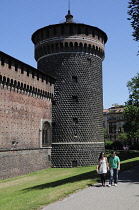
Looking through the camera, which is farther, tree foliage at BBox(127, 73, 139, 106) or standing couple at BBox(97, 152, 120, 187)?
tree foliage at BBox(127, 73, 139, 106)

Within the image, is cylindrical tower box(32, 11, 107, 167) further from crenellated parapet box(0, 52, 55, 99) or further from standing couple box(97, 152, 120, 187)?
standing couple box(97, 152, 120, 187)

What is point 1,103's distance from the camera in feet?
74.6

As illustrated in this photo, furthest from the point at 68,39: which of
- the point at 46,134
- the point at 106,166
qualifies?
the point at 106,166

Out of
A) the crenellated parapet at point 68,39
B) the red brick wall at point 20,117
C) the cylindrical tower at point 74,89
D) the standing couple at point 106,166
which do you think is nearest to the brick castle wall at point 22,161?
the red brick wall at point 20,117

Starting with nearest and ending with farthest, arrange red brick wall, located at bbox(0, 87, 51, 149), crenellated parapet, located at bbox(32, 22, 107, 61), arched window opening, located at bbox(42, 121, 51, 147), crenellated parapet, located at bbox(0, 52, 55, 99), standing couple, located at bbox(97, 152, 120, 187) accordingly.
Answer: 1. standing couple, located at bbox(97, 152, 120, 187)
2. red brick wall, located at bbox(0, 87, 51, 149)
3. crenellated parapet, located at bbox(0, 52, 55, 99)
4. arched window opening, located at bbox(42, 121, 51, 147)
5. crenellated parapet, located at bbox(32, 22, 107, 61)

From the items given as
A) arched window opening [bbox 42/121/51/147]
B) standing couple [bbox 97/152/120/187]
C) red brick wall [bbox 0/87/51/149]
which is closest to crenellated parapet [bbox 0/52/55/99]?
red brick wall [bbox 0/87/51/149]

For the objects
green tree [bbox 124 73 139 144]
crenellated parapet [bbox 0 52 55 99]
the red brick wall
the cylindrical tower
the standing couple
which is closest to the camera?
the standing couple

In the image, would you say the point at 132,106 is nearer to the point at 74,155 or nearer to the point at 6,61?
the point at 74,155

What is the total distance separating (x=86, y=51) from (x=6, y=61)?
11.3 metres

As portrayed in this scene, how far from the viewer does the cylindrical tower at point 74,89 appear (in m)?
29.2

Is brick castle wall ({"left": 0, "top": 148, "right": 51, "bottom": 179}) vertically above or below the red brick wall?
below

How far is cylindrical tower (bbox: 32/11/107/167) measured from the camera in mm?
29219

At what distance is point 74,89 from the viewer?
1186 inches

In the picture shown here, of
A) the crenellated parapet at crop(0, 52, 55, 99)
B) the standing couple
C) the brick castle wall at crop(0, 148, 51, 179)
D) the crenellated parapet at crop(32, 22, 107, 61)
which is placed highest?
the crenellated parapet at crop(32, 22, 107, 61)
